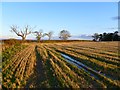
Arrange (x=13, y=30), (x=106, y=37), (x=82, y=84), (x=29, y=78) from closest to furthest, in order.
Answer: (x=82, y=84), (x=29, y=78), (x=13, y=30), (x=106, y=37)

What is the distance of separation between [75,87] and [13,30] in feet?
213

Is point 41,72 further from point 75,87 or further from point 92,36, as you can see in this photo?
point 92,36

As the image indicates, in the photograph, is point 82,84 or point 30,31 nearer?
point 82,84

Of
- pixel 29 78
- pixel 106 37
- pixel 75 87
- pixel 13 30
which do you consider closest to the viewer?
pixel 75 87

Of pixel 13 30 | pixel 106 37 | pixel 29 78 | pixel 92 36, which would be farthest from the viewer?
pixel 92 36

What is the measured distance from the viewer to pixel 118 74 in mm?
11852

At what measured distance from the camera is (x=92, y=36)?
129250mm

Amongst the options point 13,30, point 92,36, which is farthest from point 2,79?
point 92,36

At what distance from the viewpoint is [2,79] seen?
11969 millimetres

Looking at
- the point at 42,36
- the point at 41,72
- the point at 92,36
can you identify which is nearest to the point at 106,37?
Result: the point at 42,36

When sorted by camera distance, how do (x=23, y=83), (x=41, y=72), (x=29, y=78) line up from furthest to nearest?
(x=41, y=72), (x=29, y=78), (x=23, y=83)

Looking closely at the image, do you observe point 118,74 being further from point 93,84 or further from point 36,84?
point 36,84

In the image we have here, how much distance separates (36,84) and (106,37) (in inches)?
3437

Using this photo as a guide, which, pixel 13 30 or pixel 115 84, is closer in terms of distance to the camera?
pixel 115 84
